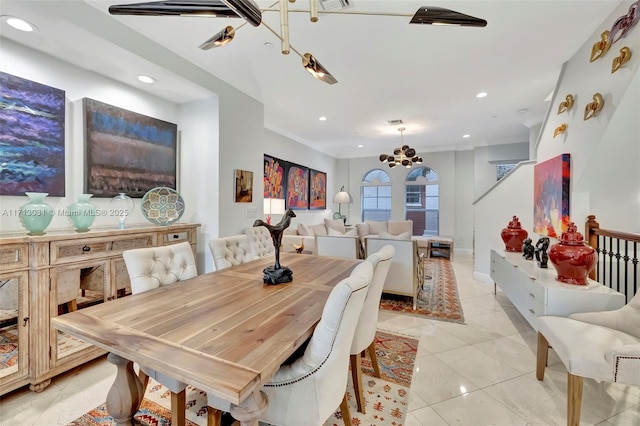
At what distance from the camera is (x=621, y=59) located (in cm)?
207

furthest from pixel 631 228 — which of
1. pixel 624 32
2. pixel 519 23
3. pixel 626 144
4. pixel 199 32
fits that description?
pixel 199 32

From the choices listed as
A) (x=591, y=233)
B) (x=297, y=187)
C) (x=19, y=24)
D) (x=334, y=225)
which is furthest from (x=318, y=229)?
(x=19, y=24)

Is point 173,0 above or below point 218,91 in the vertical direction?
below

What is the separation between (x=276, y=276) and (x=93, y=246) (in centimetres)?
156

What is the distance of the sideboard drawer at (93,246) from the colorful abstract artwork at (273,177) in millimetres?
2971

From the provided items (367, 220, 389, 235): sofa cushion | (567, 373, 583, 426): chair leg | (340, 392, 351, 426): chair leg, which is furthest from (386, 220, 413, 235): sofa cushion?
(340, 392, 351, 426): chair leg

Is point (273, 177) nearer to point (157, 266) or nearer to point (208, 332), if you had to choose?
point (157, 266)

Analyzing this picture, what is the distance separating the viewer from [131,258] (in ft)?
5.56

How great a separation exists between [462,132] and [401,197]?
8.51 feet

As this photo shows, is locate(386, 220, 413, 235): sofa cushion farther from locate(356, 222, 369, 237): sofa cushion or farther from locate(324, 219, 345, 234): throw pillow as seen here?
locate(324, 219, 345, 234): throw pillow

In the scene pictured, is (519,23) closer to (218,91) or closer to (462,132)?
(218,91)

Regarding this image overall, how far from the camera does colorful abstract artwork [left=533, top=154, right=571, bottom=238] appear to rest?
286cm

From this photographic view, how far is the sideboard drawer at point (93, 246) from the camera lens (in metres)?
1.96

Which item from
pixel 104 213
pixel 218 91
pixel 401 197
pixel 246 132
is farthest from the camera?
pixel 401 197
